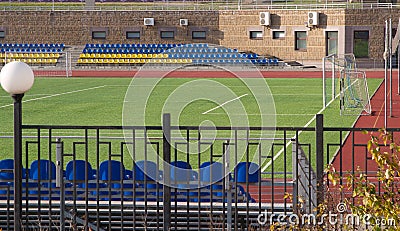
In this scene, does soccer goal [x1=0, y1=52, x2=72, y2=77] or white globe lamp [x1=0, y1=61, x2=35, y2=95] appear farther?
soccer goal [x1=0, y1=52, x2=72, y2=77]

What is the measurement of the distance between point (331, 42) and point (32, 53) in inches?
684

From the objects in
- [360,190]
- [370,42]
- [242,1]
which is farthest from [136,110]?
[242,1]

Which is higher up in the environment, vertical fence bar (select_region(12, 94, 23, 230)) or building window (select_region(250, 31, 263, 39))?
building window (select_region(250, 31, 263, 39))

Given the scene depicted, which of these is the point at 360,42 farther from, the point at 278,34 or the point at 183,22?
the point at 183,22

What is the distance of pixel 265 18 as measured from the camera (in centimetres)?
5284

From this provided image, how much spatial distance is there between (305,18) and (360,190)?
46761mm

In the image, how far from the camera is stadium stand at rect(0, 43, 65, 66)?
5197 centimetres

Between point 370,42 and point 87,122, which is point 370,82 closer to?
point 370,42

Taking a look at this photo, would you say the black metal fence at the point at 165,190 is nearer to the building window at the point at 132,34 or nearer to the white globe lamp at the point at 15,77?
the white globe lamp at the point at 15,77

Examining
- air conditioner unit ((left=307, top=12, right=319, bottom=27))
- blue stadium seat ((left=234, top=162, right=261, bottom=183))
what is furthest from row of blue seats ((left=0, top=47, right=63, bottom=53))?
blue stadium seat ((left=234, top=162, right=261, bottom=183))

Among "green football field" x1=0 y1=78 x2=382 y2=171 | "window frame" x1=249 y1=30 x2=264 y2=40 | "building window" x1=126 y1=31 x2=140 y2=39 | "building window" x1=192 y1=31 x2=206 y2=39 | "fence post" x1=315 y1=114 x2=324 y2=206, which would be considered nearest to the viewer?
"fence post" x1=315 y1=114 x2=324 y2=206

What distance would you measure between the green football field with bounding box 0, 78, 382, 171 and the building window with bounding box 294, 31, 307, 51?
11229 millimetres

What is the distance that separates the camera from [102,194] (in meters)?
11.2

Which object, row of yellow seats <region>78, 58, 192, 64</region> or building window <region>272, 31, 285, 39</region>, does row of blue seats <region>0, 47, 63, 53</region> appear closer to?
row of yellow seats <region>78, 58, 192, 64</region>
